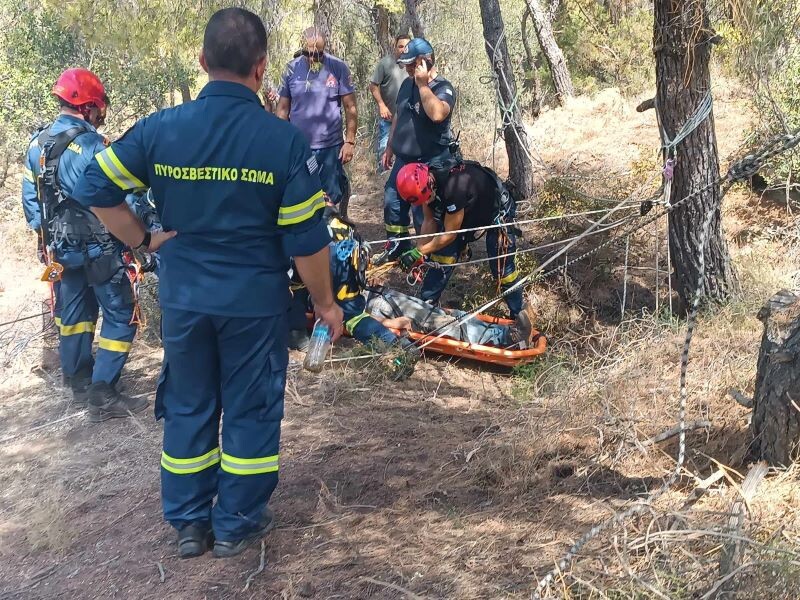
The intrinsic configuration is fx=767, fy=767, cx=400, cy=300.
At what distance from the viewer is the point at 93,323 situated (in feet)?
15.8

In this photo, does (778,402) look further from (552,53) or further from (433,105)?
(552,53)

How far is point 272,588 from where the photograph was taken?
266cm

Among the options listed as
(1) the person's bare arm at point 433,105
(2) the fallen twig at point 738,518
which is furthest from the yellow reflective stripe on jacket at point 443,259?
(2) the fallen twig at point 738,518

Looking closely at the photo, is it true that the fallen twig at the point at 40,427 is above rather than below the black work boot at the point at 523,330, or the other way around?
below

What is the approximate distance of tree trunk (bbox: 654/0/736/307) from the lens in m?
4.44

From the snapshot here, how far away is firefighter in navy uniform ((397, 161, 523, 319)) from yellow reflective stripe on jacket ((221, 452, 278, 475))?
249 cm

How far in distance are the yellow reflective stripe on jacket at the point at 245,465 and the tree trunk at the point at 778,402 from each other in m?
1.80

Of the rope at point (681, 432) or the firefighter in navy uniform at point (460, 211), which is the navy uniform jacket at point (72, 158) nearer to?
the firefighter in navy uniform at point (460, 211)

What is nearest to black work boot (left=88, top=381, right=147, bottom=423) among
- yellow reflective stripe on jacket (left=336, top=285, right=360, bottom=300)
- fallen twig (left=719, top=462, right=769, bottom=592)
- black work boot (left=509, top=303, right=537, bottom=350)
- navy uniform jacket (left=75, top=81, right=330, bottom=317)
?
yellow reflective stripe on jacket (left=336, top=285, right=360, bottom=300)

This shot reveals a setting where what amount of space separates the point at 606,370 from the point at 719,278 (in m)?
1.50

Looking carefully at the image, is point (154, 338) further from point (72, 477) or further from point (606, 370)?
point (606, 370)

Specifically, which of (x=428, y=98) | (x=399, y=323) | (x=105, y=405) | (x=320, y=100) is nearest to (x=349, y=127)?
(x=320, y=100)

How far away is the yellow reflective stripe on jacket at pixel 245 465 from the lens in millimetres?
2820

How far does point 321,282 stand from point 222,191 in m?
0.47
